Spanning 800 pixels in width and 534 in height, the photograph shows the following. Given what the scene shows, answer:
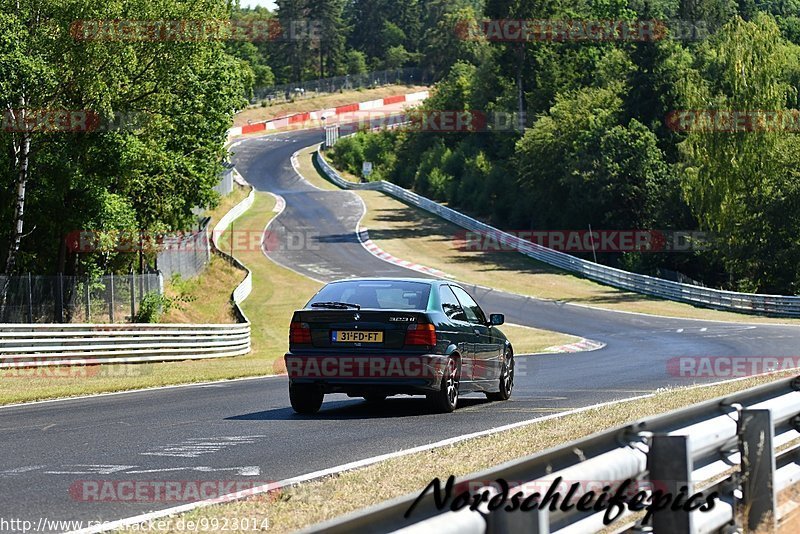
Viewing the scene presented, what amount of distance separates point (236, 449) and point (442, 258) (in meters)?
53.4

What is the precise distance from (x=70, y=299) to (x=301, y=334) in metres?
20.0

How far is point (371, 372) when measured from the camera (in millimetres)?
12531

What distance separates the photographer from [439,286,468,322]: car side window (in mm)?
13312

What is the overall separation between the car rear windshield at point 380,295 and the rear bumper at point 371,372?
639 millimetres

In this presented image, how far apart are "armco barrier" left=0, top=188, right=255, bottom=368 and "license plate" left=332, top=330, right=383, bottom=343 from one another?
14304mm

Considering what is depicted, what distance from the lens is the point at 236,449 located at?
33.3ft

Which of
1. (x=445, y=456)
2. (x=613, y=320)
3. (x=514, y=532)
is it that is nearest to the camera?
(x=514, y=532)

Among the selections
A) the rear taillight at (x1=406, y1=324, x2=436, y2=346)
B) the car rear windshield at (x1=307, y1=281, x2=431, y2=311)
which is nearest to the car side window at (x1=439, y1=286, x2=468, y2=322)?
the car rear windshield at (x1=307, y1=281, x2=431, y2=311)

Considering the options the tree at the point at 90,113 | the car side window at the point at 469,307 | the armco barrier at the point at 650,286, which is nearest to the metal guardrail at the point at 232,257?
the tree at the point at 90,113

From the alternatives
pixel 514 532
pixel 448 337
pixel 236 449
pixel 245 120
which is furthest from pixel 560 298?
pixel 245 120

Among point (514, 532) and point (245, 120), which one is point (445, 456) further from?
Result: point (245, 120)
